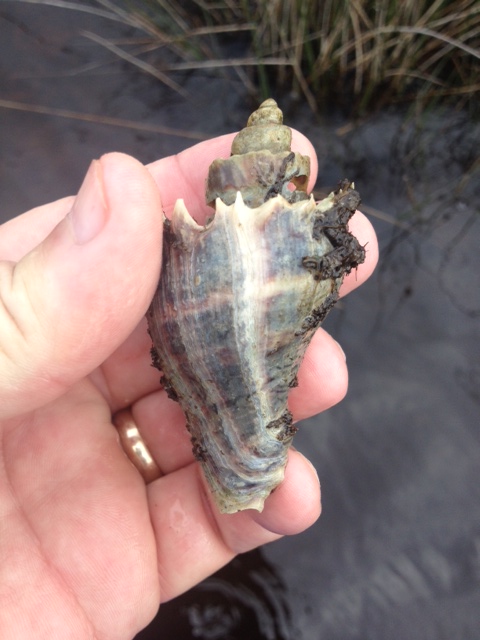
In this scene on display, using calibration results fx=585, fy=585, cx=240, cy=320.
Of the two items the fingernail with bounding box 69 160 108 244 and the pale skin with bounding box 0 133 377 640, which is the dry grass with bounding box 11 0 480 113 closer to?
the pale skin with bounding box 0 133 377 640

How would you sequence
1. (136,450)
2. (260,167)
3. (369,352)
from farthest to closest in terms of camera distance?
1. (369,352)
2. (136,450)
3. (260,167)

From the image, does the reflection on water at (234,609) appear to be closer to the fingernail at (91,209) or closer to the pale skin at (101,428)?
the pale skin at (101,428)

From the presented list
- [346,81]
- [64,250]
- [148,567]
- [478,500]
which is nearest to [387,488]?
[478,500]

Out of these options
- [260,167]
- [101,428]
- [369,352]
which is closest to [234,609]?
[101,428]

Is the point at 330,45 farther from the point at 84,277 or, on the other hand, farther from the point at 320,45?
the point at 84,277

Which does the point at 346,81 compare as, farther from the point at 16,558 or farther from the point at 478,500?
the point at 16,558

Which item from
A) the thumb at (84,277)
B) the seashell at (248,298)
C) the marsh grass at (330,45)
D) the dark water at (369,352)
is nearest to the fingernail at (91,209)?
the thumb at (84,277)
